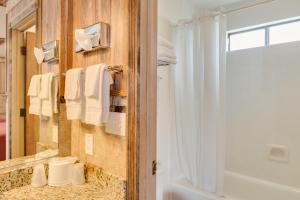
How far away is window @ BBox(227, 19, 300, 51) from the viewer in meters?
2.52

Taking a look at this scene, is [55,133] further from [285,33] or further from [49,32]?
[285,33]

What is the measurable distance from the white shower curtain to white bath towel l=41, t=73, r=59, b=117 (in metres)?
1.28

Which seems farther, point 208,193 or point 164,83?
point 164,83

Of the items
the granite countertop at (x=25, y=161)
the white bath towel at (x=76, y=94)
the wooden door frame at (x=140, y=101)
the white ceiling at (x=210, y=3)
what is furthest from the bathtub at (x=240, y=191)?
the white ceiling at (x=210, y=3)

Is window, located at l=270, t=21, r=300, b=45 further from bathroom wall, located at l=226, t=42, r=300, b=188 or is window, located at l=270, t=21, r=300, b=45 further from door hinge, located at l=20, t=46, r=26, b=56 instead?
door hinge, located at l=20, t=46, r=26, b=56

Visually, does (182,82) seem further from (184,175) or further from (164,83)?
(184,175)

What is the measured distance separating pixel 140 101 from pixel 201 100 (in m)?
1.32

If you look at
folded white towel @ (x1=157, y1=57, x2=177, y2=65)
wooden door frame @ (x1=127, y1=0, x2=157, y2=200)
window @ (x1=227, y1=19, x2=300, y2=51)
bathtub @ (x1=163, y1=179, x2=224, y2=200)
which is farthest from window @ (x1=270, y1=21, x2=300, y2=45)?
wooden door frame @ (x1=127, y1=0, x2=157, y2=200)

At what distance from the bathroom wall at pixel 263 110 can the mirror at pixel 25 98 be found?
2.11m

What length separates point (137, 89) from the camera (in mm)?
1049

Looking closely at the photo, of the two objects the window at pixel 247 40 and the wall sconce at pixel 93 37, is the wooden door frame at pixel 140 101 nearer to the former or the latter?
the wall sconce at pixel 93 37

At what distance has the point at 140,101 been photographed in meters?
1.05

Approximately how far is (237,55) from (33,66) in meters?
2.27

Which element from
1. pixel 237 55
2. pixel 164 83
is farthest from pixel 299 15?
pixel 164 83
